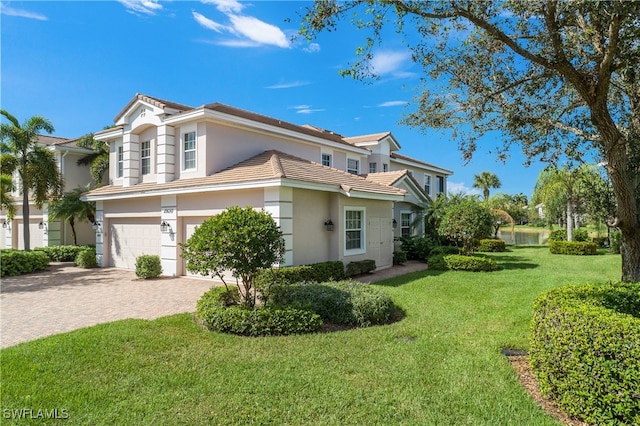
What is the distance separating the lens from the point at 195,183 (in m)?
12.9

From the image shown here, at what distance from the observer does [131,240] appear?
1620 cm

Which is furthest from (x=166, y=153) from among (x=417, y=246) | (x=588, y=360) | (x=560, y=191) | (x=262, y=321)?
(x=560, y=191)

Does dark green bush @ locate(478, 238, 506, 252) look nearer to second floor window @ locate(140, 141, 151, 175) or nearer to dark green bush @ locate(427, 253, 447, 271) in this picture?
dark green bush @ locate(427, 253, 447, 271)

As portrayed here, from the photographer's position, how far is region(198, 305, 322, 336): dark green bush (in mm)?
6898

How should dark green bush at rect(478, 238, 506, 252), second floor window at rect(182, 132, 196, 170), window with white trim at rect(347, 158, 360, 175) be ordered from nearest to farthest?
second floor window at rect(182, 132, 196, 170) < window with white trim at rect(347, 158, 360, 175) < dark green bush at rect(478, 238, 506, 252)

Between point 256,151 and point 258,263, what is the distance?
8.75 meters

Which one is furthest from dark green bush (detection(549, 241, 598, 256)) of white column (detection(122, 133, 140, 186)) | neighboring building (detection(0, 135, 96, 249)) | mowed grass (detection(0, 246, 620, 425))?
neighboring building (detection(0, 135, 96, 249))

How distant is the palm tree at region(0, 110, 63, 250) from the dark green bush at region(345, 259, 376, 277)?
16.3m

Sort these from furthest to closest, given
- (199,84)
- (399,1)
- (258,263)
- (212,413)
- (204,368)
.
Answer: (199,84) → (258,263) → (399,1) → (204,368) → (212,413)

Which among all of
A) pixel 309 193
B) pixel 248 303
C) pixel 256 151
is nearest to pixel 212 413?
pixel 248 303

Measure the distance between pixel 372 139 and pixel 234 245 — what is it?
17.5 meters

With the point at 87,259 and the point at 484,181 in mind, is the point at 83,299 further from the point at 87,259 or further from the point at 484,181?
the point at 484,181

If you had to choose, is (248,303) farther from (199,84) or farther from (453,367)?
(199,84)

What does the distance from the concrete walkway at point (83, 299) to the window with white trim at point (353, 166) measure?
7990 mm
